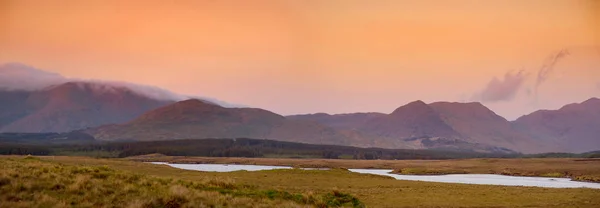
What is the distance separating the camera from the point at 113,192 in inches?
936

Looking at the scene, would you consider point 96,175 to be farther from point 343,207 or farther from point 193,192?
point 343,207

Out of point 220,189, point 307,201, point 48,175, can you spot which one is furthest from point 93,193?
point 307,201

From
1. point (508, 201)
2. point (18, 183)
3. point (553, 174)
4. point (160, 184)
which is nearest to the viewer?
point (18, 183)

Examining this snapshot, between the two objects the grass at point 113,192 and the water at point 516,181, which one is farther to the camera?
the water at point 516,181

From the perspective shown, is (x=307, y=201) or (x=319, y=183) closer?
(x=307, y=201)

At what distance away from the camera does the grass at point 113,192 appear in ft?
70.7

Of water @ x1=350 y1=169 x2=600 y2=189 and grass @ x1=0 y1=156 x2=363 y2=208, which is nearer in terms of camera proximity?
grass @ x1=0 y1=156 x2=363 y2=208

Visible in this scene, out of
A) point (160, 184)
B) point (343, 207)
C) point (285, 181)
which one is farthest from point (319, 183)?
point (160, 184)

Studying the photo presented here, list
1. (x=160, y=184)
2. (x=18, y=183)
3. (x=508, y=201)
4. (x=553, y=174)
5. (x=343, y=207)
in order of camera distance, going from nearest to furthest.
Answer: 1. (x=18, y=183)
2. (x=160, y=184)
3. (x=343, y=207)
4. (x=508, y=201)
5. (x=553, y=174)

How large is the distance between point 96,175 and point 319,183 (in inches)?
1267

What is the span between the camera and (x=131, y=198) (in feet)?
74.8

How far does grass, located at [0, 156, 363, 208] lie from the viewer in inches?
848

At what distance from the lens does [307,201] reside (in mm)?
29047

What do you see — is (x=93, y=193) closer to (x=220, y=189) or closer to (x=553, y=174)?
(x=220, y=189)
